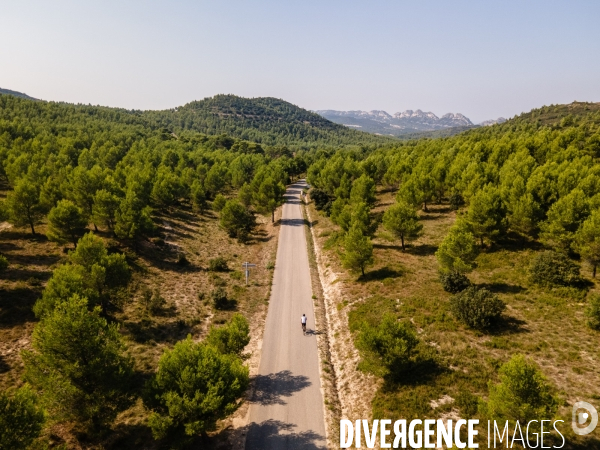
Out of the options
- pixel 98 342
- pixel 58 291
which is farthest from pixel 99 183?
pixel 98 342

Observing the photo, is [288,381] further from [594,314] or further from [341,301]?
[594,314]

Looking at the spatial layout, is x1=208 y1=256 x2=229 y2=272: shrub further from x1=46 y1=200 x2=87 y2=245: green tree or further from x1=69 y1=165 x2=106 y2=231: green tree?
x1=69 y1=165 x2=106 y2=231: green tree

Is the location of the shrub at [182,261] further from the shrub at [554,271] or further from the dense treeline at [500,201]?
the shrub at [554,271]

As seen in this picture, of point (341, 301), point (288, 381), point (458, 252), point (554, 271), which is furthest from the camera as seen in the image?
point (341, 301)

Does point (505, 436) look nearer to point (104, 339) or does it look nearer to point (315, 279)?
point (104, 339)

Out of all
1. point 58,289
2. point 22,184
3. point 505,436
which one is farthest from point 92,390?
point 22,184

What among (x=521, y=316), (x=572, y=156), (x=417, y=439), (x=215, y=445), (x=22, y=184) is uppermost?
(x=572, y=156)
